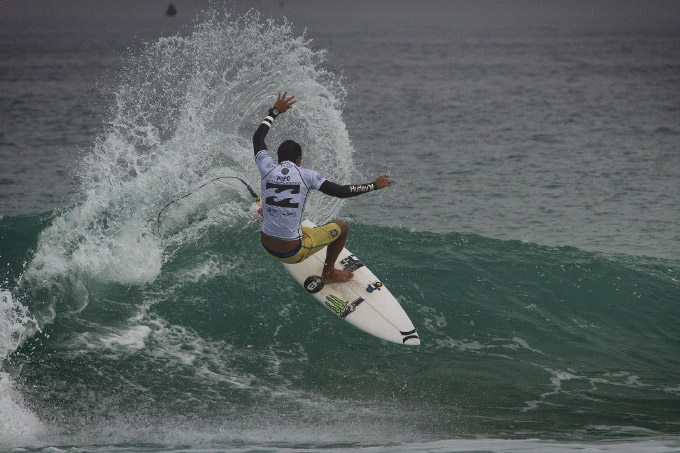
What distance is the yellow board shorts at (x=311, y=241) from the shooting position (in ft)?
27.2

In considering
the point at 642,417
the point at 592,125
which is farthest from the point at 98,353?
the point at 592,125

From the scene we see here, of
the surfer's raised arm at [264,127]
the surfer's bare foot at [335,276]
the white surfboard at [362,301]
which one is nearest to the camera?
the surfer's raised arm at [264,127]

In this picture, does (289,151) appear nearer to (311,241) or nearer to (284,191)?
(284,191)

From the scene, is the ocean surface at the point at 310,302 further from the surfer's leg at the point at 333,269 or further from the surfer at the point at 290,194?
the surfer at the point at 290,194

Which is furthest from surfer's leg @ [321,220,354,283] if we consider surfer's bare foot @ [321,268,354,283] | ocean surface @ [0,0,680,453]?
ocean surface @ [0,0,680,453]

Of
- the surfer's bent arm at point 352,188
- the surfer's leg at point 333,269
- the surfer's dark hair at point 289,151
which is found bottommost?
the surfer's leg at point 333,269

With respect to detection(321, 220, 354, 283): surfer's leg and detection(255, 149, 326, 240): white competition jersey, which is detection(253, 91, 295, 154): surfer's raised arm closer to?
detection(255, 149, 326, 240): white competition jersey

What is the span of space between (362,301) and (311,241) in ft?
3.87

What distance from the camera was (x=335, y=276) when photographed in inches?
361

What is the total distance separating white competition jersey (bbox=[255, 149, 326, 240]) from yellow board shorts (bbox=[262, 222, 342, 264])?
22 cm

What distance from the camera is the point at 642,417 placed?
749 cm

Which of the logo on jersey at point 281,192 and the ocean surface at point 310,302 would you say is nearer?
the ocean surface at point 310,302

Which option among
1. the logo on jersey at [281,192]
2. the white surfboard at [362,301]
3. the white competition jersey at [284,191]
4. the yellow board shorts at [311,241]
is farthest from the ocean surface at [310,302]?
the logo on jersey at [281,192]

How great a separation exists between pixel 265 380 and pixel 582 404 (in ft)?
12.0
